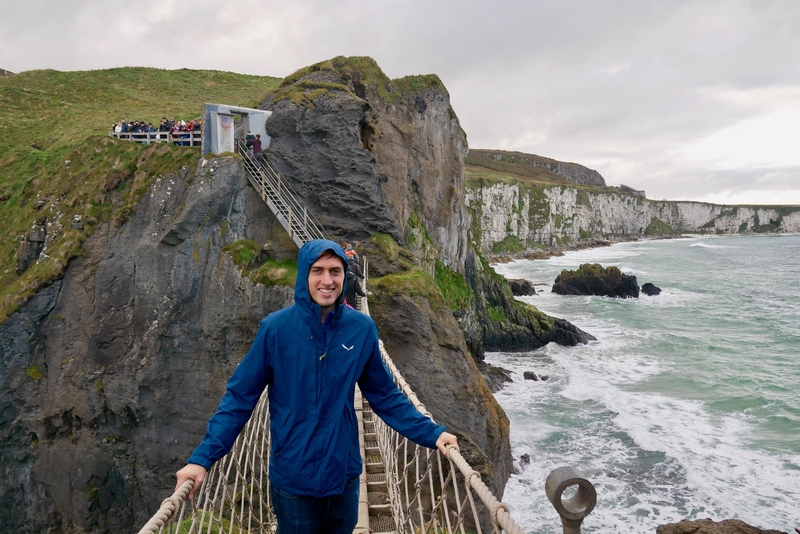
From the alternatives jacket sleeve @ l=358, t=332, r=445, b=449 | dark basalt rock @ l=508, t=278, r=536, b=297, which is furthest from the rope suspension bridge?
dark basalt rock @ l=508, t=278, r=536, b=297

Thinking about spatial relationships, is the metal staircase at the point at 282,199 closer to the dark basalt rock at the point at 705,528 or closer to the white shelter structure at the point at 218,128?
the white shelter structure at the point at 218,128

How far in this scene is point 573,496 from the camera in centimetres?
182

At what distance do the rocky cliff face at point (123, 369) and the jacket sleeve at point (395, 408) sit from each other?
30.1 ft

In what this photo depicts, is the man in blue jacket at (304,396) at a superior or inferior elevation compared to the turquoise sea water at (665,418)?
superior

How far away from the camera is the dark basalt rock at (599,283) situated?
4188 cm

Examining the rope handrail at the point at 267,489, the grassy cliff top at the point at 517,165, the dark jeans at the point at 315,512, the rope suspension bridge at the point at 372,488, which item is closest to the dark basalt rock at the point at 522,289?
the rope suspension bridge at the point at 372,488

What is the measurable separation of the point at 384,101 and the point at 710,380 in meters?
17.9

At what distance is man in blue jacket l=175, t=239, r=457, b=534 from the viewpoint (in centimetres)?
246

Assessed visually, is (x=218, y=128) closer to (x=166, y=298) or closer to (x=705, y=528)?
(x=166, y=298)

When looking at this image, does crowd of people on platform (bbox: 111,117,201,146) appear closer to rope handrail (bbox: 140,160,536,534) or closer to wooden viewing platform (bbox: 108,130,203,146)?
wooden viewing platform (bbox: 108,130,203,146)

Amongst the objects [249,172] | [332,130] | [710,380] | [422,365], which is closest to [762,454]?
[710,380]

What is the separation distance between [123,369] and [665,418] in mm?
17054

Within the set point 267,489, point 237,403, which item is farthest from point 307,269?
point 267,489

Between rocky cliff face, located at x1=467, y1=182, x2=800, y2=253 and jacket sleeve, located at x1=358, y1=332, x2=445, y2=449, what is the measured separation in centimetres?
7624
